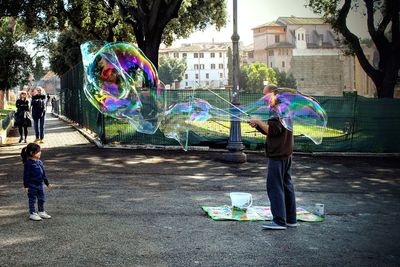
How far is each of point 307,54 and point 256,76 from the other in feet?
39.5

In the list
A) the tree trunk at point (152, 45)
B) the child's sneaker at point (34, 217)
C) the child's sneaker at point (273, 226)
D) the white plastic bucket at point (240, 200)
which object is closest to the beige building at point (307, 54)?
the tree trunk at point (152, 45)

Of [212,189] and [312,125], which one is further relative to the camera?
[212,189]

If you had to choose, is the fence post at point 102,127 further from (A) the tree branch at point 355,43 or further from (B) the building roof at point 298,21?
(B) the building roof at point 298,21

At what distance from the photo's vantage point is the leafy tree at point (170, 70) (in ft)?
469

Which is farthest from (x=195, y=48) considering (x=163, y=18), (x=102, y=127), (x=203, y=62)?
(x=102, y=127)

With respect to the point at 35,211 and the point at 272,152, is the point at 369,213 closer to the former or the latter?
the point at 272,152

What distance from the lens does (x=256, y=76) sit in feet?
363

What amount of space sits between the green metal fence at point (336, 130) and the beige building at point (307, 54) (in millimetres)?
48709

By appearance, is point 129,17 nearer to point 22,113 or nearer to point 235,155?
point 22,113

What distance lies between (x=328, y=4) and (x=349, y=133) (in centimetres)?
1145

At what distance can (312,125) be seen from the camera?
27.7 ft

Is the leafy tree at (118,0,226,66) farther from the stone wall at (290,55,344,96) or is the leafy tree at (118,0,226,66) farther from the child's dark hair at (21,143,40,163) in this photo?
Answer: the stone wall at (290,55,344,96)

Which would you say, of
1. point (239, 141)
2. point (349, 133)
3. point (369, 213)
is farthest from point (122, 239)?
point (349, 133)

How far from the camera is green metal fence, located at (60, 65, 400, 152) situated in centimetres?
1752
